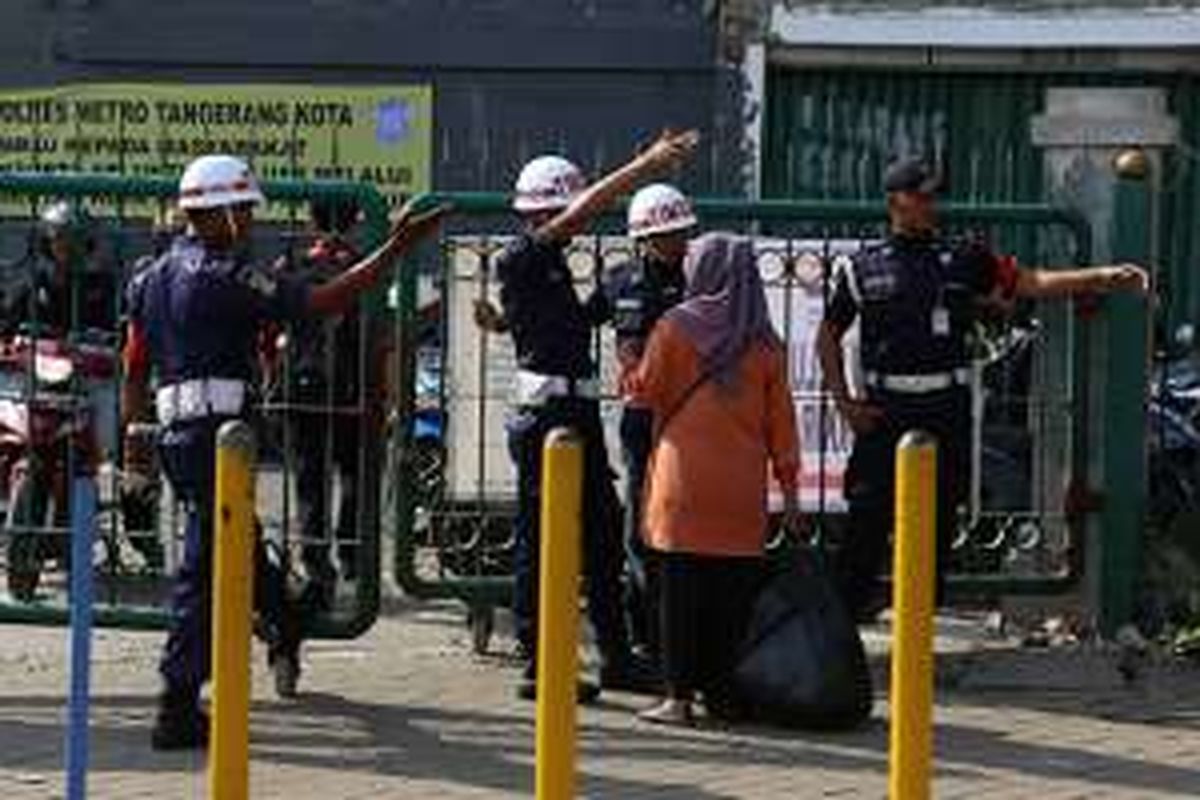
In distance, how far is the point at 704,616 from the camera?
891 centimetres

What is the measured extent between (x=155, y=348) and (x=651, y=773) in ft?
6.76

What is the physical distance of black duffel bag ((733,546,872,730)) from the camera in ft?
28.8

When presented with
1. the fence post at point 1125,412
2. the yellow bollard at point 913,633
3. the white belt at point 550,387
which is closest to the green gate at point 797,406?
the fence post at point 1125,412

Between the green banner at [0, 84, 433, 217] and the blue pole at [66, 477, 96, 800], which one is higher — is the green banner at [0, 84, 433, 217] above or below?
above

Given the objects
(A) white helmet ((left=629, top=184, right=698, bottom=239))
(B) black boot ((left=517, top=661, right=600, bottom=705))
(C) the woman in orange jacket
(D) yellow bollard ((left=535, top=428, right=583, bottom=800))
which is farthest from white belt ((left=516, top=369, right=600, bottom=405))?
(D) yellow bollard ((left=535, top=428, right=583, bottom=800))

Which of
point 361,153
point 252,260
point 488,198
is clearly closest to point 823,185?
point 361,153

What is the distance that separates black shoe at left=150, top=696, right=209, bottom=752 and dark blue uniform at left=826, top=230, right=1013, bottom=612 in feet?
7.63

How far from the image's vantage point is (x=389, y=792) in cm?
796

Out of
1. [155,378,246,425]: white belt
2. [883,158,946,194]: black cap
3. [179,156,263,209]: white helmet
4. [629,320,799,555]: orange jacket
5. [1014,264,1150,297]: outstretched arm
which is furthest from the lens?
[1014,264,1150,297]: outstretched arm

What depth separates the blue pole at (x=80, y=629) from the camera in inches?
258

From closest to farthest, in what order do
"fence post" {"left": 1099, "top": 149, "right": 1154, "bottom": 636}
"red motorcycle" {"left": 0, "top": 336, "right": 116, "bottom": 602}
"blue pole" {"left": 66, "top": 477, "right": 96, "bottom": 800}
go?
"blue pole" {"left": 66, "top": 477, "right": 96, "bottom": 800}, "red motorcycle" {"left": 0, "top": 336, "right": 116, "bottom": 602}, "fence post" {"left": 1099, "top": 149, "right": 1154, "bottom": 636}

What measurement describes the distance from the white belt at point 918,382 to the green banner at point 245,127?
9.15 metres

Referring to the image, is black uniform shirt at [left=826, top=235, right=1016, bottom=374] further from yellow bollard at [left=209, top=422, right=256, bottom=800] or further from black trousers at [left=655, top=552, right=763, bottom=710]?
yellow bollard at [left=209, top=422, right=256, bottom=800]

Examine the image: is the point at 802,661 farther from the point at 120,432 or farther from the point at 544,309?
the point at 120,432
